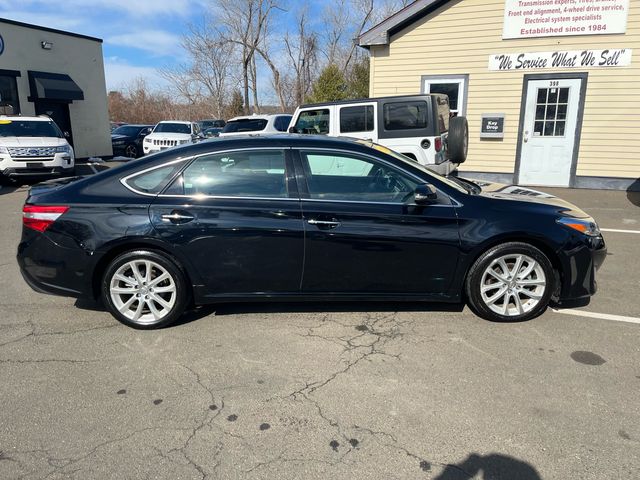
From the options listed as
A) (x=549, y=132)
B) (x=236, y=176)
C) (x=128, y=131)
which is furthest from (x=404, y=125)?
(x=128, y=131)

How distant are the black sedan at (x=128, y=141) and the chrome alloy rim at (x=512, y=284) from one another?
21263mm

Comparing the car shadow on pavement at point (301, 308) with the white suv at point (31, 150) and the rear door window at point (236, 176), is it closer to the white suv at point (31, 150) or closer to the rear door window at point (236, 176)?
the rear door window at point (236, 176)

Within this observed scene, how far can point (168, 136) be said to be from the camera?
17.5m

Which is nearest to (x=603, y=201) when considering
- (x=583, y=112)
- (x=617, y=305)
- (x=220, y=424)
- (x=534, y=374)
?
(x=583, y=112)

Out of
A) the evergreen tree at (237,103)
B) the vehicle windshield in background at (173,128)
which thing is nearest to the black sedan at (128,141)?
the vehicle windshield in background at (173,128)

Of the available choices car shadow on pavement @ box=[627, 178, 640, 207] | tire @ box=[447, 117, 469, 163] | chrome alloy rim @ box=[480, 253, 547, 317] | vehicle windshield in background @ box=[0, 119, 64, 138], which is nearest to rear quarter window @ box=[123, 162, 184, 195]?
chrome alloy rim @ box=[480, 253, 547, 317]

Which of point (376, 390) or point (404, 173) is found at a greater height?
point (404, 173)

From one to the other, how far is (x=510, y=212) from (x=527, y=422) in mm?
1715

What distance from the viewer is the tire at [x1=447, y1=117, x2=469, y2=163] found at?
336 inches

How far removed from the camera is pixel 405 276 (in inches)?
150

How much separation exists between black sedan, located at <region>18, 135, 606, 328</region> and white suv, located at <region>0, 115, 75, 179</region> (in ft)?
30.3

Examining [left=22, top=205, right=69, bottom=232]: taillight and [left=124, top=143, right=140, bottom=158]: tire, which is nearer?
[left=22, top=205, right=69, bottom=232]: taillight

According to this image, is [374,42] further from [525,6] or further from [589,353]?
[589,353]

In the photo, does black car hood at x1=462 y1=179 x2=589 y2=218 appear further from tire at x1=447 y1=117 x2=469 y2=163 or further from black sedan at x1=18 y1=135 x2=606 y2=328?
tire at x1=447 y1=117 x2=469 y2=163
